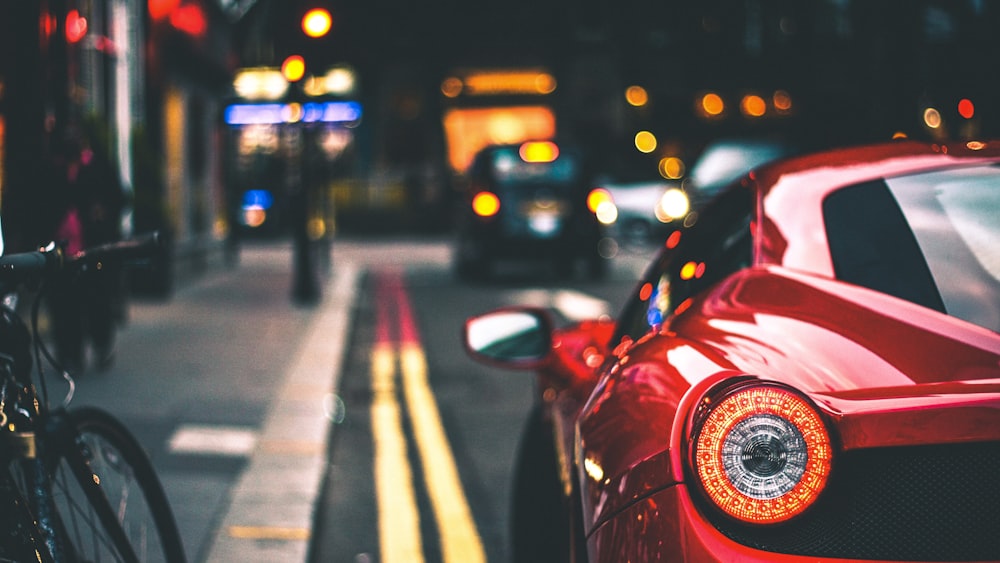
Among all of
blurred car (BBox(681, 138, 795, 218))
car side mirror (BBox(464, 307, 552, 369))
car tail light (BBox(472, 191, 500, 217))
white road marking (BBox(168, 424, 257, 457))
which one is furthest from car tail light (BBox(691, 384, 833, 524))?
car tail light (BBox(472, 191, 500, 217))

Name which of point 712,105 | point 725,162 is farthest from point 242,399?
point 712,105

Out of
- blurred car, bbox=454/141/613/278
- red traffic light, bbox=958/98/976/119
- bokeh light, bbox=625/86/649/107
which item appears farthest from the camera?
bokeh light, bbox=625/86/649/107

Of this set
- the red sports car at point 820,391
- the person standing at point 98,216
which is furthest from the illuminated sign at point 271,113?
the red sports car at point 820,391

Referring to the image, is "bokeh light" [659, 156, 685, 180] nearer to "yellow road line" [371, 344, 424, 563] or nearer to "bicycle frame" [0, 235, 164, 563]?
"yellow road line" [371, 344, 424, 563]

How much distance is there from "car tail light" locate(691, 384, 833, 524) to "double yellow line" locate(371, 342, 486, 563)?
2948mm

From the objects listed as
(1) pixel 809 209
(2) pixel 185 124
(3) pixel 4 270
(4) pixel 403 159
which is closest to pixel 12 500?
(3) pixel 4 270

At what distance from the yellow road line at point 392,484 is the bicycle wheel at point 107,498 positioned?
5.38 ft

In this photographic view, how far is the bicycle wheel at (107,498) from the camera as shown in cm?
285

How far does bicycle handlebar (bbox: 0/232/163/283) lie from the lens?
8.92 ft

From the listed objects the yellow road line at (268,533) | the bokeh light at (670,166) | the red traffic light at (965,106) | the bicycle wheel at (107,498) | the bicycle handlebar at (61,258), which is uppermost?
the red traffic light at (965,106)

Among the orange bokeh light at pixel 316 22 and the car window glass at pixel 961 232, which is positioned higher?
the orange bokeh light at pixel 316 22

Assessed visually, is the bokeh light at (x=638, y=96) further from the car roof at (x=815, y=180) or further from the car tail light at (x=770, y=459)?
the car tail light at (x=770, y=459)

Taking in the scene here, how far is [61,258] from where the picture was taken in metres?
2.93

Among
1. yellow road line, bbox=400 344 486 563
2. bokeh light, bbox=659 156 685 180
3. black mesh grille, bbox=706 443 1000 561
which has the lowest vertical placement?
yellow road line, bbox=400 344 486 563
